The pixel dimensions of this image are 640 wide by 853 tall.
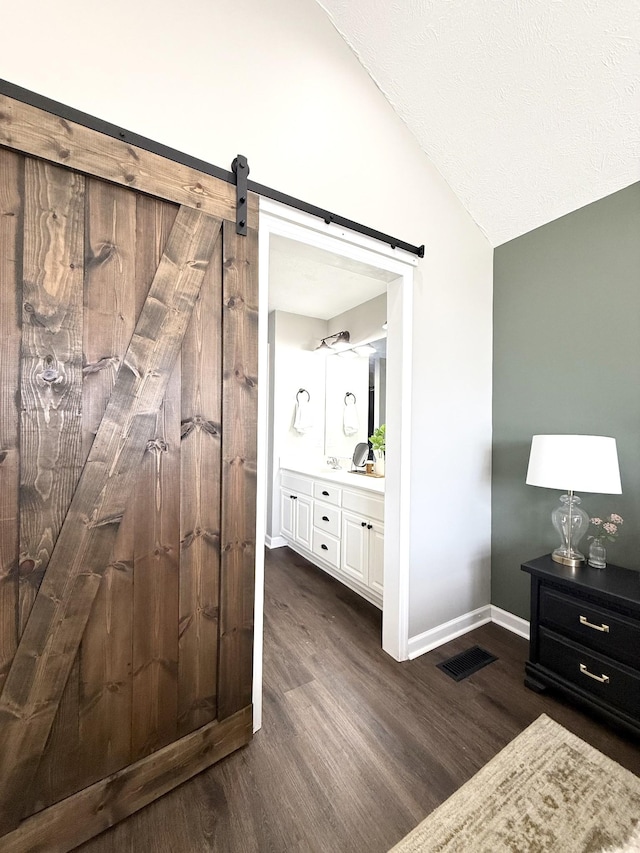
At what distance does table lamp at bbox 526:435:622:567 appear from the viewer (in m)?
1.70

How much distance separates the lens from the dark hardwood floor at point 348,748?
3.88 feet

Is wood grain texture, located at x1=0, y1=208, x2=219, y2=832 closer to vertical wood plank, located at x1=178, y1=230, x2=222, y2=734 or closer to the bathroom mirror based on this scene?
vertical wood plank, located at x1=178, y1=230, x2=222, y2=734

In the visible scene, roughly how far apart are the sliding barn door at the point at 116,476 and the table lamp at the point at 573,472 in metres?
1.43

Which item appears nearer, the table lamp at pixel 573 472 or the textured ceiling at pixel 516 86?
Answer: the textured ceiling at pixel 516 86

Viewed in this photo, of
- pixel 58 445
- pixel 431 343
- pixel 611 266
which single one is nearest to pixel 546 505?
pixel 431 343

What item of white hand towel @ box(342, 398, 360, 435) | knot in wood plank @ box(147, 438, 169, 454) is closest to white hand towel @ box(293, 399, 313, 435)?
white hand towel @ box(342, 398, 360, 435)

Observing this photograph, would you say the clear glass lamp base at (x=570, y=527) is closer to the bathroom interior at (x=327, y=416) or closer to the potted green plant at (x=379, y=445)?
the bathroom interior at (x=327, y=416)

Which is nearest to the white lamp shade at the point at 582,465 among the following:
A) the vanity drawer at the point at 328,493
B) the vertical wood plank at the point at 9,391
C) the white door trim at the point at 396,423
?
the white door trim at the point at 396,423

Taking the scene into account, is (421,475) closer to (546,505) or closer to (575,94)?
(546,505)

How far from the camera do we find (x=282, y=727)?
62.7 inches

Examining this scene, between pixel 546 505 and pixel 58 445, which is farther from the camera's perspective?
pixel 546 505

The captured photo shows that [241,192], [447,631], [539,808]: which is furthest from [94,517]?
[447,631]

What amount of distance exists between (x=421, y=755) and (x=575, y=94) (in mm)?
2904

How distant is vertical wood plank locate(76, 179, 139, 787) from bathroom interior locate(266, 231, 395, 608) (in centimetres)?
158
